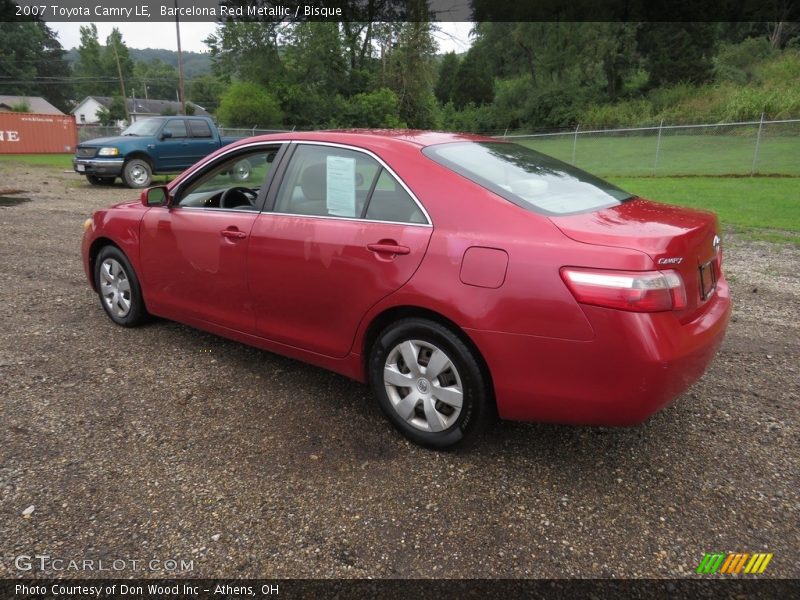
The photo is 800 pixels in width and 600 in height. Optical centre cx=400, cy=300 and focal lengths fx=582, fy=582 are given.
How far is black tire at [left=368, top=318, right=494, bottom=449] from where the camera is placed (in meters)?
2.77

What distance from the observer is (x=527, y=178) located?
3.20 meters

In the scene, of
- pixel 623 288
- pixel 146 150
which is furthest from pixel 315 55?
pixel 623 288

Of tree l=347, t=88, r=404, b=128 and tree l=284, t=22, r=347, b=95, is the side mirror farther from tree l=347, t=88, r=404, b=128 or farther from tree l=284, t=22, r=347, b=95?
tree l=284, t=22, r=347, b=95

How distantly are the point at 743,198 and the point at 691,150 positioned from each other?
1426cm

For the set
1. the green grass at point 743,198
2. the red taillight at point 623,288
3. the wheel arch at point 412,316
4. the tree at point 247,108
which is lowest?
the green grass at point 743,198

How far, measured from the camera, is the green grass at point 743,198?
9.19m

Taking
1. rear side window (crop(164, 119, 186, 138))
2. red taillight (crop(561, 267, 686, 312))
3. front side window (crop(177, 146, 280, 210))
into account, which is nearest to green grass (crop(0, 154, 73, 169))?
rear side window (crop(164, 119, 186, 138))

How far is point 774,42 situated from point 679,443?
210 ft

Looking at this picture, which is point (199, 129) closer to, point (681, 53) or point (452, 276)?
point (452, 276)

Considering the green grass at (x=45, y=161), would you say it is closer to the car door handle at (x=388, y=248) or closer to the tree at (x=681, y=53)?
the car door handle at (x=388, y=248)

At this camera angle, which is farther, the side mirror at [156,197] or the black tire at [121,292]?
the black tire at [121,292]

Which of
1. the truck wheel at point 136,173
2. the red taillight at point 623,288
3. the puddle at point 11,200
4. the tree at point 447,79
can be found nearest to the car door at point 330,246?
the red taillight at point 623,288

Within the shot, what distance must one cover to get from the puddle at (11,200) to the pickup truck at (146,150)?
225cm

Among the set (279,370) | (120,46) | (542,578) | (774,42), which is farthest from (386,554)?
(120,46)
